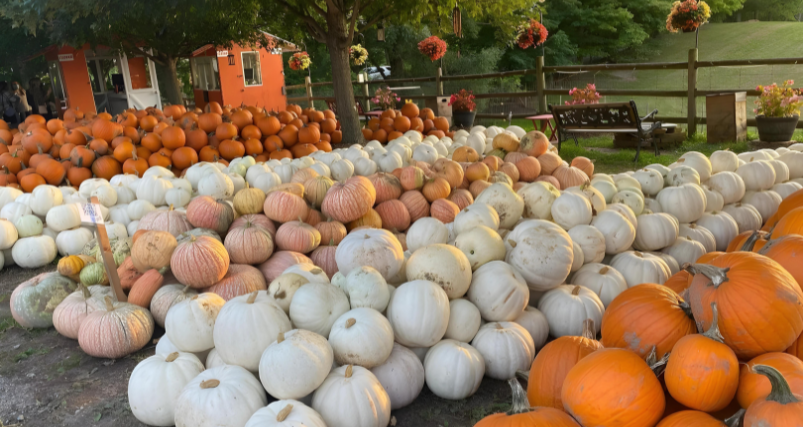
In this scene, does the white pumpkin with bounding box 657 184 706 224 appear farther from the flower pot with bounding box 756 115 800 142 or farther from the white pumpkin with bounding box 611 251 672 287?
the flower pot with bounding box 756 115 800 142

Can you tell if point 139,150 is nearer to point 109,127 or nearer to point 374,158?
point 109,127

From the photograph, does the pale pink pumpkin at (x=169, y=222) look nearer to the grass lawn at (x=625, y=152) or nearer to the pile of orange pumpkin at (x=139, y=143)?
the pile of orange pumpkin at (x=139, y=143)

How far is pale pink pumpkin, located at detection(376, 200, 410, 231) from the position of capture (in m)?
3.96

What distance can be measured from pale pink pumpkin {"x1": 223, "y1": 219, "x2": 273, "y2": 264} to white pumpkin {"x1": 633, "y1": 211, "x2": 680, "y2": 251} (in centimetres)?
245

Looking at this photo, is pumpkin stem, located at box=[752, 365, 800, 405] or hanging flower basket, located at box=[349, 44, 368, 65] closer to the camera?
pumpkin stem, located at box=[752, 365, 800, 405]

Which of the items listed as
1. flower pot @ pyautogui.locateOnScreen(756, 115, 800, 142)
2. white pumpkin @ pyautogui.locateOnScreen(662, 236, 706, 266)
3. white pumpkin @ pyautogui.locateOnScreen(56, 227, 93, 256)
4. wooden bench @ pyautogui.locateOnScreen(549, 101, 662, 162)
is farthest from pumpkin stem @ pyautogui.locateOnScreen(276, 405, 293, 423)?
flower pot @ pyautogui.locateOnScreen(756, 115, 800, 142)

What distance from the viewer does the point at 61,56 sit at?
14617 millimetres

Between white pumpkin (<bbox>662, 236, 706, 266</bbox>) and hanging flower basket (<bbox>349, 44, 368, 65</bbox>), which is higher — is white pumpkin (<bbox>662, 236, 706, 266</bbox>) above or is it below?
below

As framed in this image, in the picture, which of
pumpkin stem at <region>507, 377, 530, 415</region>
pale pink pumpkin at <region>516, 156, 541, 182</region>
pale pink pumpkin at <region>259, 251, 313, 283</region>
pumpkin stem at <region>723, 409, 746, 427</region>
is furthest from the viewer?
pale pink pumpkin at <region>516, 156, 541, 182</region>

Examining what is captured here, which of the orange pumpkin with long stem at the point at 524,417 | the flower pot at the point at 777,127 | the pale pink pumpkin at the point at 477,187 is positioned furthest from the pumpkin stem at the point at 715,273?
the flower pot at the point at 777,127

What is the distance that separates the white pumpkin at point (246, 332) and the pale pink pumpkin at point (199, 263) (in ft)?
2.69

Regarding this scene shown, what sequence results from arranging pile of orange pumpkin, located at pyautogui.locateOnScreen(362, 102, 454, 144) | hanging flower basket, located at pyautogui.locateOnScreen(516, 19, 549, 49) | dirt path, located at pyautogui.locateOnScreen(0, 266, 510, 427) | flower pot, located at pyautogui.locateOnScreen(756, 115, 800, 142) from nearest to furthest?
dirt path, located at pyautogui.locateOnScreen(0, 266, 510, 427)
pile of orange pumpkin, located at pyautogui.locateOnScreen(362, 102, 454, 144)
flower pot, located at pyautogui.locateOnScreen(756, 115, 800, 142)
hanging flower basket, located at pyautogui.locateOnScreen(516, 19, 549, 49)

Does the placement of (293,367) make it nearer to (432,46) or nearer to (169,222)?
(169,222)

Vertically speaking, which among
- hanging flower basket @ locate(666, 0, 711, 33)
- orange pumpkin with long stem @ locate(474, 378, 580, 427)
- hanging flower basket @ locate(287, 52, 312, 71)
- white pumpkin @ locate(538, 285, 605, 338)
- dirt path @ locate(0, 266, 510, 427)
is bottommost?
dirt path @ locate(0, 266, 510, 427)
